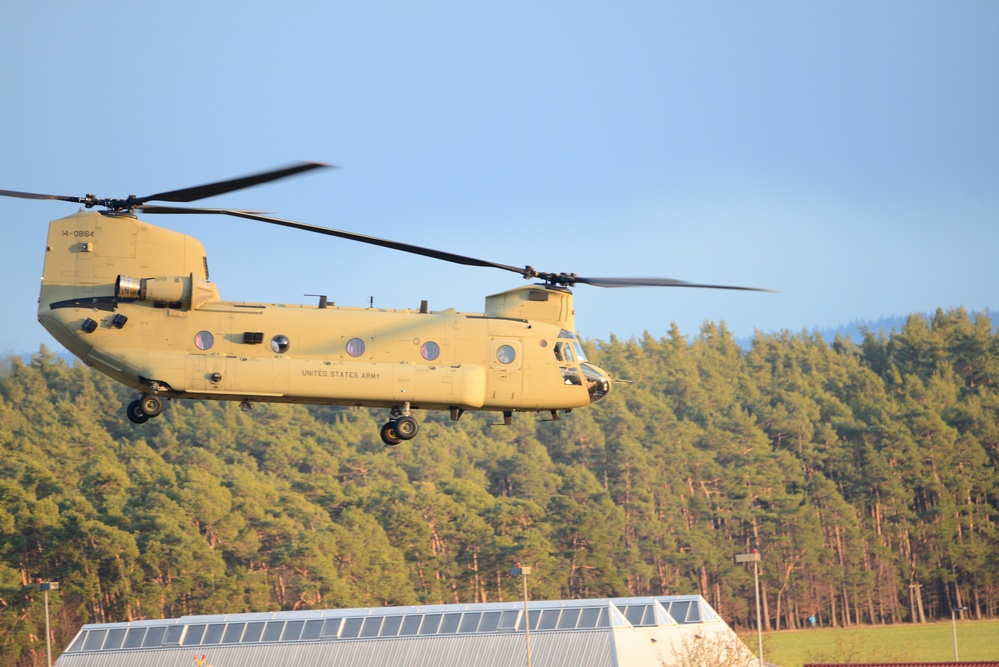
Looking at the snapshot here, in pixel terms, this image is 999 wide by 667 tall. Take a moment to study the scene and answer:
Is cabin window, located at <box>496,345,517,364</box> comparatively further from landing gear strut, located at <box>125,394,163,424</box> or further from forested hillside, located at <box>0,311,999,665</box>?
forested hillside, located at <box>0,311,999,665</box>

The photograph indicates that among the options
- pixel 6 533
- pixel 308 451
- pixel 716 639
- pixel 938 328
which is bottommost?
pixel 716 639

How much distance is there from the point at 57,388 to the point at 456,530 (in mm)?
66227

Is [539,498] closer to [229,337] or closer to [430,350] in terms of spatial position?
[430,350]

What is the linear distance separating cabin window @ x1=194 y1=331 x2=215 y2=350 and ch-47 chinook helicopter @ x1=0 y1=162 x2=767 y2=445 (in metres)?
0.03

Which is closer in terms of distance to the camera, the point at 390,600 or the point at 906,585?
the point at 390,600

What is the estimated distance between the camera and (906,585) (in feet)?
458

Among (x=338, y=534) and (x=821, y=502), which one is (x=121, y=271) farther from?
(x=821, y=502)

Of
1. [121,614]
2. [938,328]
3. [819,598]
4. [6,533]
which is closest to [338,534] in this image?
[121,614]

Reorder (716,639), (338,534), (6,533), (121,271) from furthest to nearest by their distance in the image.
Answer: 1. (338,534)
2. (6,533)
3. (716,639)
4. (121,271)

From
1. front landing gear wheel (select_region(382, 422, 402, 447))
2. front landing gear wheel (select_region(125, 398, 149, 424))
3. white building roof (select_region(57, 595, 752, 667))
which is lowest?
white building roof (select_region(57, 595, 752, 667))

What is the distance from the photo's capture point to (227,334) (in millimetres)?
35469

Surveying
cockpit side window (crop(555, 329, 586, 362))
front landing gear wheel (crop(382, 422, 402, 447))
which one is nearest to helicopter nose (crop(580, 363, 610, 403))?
cockpit side window (crop(555, 329, 586, 362))

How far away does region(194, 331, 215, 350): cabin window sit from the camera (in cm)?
3528

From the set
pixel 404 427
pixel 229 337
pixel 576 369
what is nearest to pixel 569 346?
pixel 576 369
